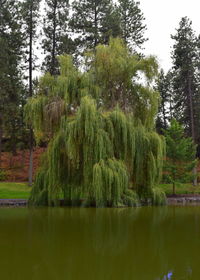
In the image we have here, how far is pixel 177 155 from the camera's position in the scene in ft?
78.5

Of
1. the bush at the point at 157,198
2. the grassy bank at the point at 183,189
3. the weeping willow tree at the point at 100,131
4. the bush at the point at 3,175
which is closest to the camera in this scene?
the weeping willow tree at the point at 100,131

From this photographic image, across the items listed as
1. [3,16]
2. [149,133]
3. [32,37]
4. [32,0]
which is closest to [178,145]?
[149,133]

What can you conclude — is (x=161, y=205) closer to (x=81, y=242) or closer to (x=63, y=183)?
(x=63, y=183)

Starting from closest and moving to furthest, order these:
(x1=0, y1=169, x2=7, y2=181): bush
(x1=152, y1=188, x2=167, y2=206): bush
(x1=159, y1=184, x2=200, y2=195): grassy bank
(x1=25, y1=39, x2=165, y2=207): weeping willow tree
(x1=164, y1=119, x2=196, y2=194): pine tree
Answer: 1. (x1=25, y1=39, x2=165, y2=207): weeping willow tree
2. (x1=152, y1=188, x2=167, y2=206): bush
3. (x1=164, y1=119, x2=196, y2=194): pine tree
4. (x1=159, y1=184, x2=200, y2=195): grassy bank
5. (x1=0, y1=169, x2=7, y2=181): bush

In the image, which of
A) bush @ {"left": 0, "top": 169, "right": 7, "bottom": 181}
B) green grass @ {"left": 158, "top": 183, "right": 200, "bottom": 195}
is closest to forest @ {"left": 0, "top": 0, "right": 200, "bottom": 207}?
green grass @ {"left": 158, "top": 183, "right": 200, "bottom": 195}

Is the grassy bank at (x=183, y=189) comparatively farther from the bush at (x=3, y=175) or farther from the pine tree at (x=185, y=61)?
the bush at (x=3, y=175)

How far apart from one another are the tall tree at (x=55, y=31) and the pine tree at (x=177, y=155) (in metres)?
12.7

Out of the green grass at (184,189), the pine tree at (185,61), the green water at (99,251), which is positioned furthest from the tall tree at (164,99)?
the green water at (99,251)

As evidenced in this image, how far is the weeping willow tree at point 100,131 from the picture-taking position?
15.9 meters

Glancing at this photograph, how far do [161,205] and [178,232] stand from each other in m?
9.02

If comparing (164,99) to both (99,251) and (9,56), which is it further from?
(99,251)

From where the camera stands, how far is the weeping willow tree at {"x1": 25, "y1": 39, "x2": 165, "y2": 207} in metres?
15.9

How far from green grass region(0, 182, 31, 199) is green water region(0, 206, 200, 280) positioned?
10.3m

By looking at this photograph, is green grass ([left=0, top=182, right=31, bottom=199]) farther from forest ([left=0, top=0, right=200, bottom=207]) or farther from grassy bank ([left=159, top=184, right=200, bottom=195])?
grassy bank ([left=159, top=184, right=200, bottom=195])
